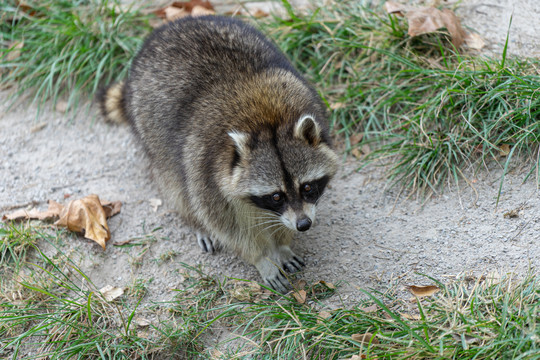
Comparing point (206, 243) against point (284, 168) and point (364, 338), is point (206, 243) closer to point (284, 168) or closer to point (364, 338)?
point (284, 168)

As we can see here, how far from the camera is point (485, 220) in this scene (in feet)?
12.3

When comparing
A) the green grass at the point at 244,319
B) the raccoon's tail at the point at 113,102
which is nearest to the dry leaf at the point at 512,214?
the green grass at the point at 244,319

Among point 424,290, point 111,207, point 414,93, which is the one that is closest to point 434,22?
point 414,93

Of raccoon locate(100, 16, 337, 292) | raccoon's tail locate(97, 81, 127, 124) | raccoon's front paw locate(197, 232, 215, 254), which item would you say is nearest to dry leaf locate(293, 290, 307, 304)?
raccoon locate(100, 16, 337, 292)

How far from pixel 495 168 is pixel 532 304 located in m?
1.37

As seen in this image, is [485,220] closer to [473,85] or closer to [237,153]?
[473,85]

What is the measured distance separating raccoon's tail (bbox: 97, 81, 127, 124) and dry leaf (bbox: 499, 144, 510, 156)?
3.01 m

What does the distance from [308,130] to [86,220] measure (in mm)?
1840

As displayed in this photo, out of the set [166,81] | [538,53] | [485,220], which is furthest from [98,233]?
[538,53]

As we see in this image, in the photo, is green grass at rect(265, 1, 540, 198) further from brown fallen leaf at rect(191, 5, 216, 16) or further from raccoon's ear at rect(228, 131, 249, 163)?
raccoon's ear at rect(228, 131, 249, 163)

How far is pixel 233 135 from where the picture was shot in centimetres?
337

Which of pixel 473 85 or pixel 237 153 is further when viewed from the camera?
pixel 473 85

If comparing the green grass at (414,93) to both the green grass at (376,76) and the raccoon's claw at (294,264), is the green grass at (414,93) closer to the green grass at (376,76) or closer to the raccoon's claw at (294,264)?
the green grass at (376,76)

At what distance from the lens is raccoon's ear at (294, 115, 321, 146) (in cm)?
335
